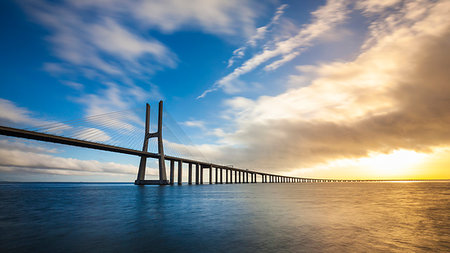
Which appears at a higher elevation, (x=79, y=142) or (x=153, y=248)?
(x=79, y=142)

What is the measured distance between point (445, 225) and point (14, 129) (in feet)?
178

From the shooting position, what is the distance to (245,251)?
332 inches

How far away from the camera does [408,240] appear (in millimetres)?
10156

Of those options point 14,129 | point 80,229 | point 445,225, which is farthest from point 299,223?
point 14,129

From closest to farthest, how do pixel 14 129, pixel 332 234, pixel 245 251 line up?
1. pixel 245 251
2. pixel 332 234
3. pixel 14 129

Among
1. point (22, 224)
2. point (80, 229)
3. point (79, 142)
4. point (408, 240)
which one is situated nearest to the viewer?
point (408, 240)

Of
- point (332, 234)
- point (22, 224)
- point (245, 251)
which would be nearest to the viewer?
point (245, 251)

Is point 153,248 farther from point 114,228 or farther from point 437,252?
point 437,252

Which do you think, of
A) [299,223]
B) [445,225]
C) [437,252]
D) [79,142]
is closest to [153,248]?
[299,223]

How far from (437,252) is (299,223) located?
20.6ft

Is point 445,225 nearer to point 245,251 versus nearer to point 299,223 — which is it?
point 299,223

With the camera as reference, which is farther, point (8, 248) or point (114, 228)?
point (114, 228)

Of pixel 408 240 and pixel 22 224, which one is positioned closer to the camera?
pixel 408 240

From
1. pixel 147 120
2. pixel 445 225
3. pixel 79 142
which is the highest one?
pixel 147 120
